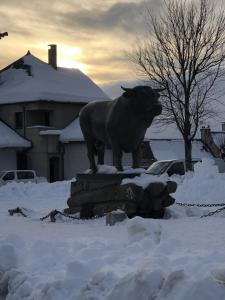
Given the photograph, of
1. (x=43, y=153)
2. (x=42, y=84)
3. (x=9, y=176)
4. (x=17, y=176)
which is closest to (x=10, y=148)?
(x=43, y=153)

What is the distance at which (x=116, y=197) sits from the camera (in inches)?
519

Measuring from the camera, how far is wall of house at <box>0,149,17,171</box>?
44.5m

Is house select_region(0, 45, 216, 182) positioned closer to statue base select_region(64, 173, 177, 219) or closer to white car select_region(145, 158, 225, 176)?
white car select_region(145, 158, 225, 176)

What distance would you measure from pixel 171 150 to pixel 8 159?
775 inches

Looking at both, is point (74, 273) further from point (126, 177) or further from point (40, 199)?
point (40, 199)

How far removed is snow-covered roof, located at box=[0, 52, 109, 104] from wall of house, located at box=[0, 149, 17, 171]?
421 centimetres

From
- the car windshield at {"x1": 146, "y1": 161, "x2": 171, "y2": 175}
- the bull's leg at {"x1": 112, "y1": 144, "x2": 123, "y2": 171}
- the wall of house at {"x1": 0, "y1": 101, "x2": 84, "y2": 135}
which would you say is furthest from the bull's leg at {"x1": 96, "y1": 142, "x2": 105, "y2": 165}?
the wall of house at {"x1": 0, "y1": 101, "x2": 84, "y2": 135}

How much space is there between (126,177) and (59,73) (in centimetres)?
3969

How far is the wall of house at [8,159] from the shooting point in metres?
44.5

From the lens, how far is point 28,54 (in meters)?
53.5

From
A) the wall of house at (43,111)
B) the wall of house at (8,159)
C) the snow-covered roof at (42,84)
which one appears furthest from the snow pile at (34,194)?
the snow-covered roof at (42,84)

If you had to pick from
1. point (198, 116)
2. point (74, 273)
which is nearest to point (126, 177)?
point (74, 273)

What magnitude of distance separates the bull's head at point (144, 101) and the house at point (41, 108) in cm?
3136

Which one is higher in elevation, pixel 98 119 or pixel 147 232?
pixel 98 119
